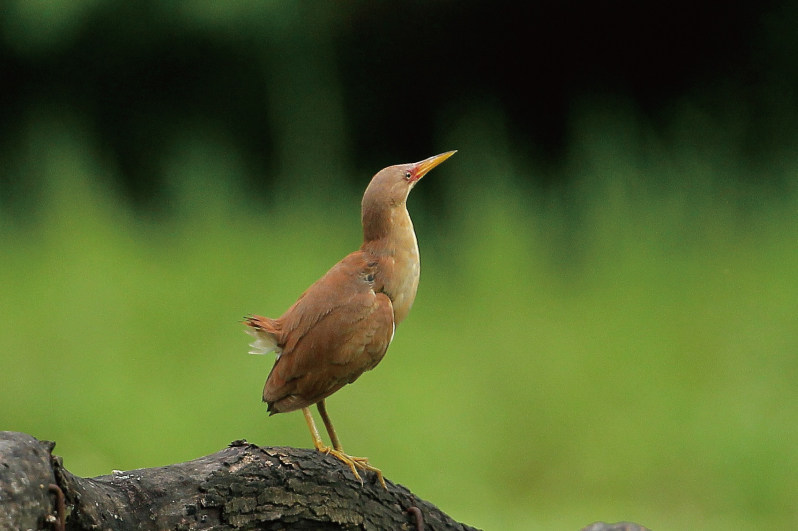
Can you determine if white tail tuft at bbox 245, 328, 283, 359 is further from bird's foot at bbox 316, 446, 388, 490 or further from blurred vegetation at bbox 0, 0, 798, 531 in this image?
blurred vegetation at bbox 0, 0, 798, 531

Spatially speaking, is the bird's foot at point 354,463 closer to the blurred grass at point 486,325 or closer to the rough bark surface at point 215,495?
the rough bark surface at point 215,495

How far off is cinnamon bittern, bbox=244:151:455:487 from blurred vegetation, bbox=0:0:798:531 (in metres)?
0.66

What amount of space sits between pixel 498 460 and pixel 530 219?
0.58 m

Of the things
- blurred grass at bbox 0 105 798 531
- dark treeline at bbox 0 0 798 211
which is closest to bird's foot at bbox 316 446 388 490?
blurred grass at bbox 0 105 798 531

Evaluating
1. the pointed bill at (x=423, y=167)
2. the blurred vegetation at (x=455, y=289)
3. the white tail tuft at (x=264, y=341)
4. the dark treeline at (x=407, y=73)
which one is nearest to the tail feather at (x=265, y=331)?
the white tail tuft at (x=264, y=341)

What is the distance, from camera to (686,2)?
6.95 ft

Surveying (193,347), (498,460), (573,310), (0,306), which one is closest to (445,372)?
(498,460)

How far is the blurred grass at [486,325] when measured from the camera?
153 cm

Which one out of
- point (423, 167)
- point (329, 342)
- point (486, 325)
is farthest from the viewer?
point (486, 325)

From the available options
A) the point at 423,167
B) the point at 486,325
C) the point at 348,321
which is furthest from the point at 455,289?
the point at 348,321

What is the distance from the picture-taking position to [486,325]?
68.4 inches

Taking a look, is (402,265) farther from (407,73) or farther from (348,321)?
(407,73)

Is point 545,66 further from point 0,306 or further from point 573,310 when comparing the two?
point 0,306

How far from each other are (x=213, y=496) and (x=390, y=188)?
358 millimetres
